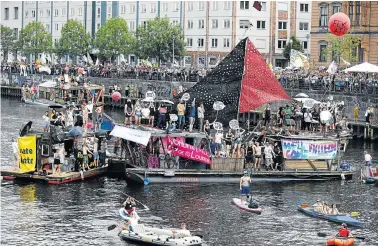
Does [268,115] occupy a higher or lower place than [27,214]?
higher

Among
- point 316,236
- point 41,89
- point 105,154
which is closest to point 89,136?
point 105,154

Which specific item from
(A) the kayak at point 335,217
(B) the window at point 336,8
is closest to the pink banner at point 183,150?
(A) the kayak at point 335,217

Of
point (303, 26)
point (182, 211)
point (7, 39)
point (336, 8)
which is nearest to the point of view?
point (182, 211)

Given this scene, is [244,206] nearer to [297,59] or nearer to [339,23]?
[339,23]

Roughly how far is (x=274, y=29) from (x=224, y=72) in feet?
283

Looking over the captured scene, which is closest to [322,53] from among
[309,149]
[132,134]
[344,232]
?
[309,149]

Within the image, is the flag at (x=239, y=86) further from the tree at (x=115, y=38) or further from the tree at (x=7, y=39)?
the tree at (x=7, y=39)

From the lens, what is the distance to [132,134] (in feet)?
219

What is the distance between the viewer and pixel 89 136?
69062mm

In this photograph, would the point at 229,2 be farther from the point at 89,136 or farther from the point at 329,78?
the point at 89,136

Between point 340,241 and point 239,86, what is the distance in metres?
24.6

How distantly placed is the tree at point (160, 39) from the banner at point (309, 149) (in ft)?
261

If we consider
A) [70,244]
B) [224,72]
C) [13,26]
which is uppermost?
[13,26]

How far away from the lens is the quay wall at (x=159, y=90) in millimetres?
104250
